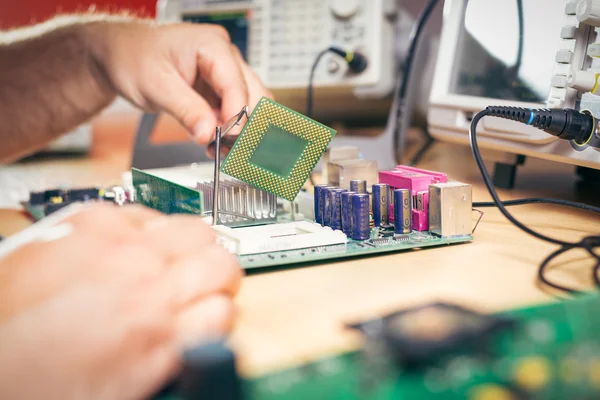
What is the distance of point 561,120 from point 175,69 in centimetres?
59

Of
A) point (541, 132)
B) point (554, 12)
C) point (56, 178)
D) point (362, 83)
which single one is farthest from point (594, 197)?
point (56, 178)

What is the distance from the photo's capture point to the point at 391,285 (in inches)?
20.9

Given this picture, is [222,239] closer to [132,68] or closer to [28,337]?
[28,337]

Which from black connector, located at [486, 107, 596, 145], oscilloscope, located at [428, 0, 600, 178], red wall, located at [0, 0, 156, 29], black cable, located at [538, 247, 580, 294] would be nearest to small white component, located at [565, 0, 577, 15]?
oscilloscope, located at [428, 0, 600, 178]

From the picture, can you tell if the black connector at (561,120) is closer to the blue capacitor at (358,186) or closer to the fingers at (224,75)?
the blue capacitor at (358,186)

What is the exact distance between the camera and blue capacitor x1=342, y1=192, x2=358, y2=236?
667mm


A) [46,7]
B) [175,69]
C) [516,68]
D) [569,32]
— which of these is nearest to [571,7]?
[569,32]

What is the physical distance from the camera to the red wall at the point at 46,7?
A: 2135 millimetres

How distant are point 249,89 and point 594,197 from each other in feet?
1.89

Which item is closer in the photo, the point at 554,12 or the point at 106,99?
the point at 554,12

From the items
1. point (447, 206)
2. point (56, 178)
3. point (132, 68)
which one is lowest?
point (56, 178)

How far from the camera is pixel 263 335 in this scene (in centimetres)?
44

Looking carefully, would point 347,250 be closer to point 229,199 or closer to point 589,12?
point 229,199

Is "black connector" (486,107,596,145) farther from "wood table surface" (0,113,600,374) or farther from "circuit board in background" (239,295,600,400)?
"circuit board in background" (239,295,600,400)
